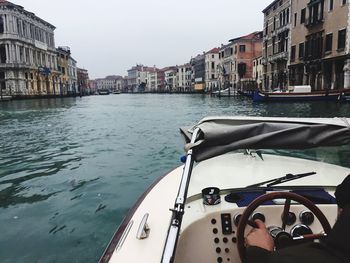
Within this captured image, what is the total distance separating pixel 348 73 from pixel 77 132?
2031 cm

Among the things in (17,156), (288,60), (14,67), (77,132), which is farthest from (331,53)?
(14,67)

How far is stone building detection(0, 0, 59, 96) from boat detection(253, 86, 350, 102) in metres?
36.6

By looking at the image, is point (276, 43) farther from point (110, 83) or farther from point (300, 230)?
point (110, 83)

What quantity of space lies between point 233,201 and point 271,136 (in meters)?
0.54

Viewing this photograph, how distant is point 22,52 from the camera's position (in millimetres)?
52281

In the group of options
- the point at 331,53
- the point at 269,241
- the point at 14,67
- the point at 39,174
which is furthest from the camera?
the point at 14,67

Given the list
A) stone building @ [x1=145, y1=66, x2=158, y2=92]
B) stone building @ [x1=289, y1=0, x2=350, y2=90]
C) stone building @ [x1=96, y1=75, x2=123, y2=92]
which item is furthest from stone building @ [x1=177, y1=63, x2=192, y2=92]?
stone building @ [x1=96, y1=75, x2=123, y2=92]

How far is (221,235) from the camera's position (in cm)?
215

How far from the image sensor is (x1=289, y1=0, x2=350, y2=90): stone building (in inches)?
961

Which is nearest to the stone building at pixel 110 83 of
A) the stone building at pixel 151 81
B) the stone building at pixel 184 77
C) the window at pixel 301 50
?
the stone building at pixel 151 81

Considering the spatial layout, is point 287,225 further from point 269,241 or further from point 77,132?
point 77,132

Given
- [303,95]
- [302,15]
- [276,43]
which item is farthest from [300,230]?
[276,43]

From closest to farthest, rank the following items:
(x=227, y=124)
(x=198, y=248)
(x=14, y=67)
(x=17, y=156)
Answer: (x=198, y=248) → (x=227, y=124) → (x=17, y=156) → (x=14, y=67)

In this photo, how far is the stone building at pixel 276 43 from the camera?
34531 millimetres
